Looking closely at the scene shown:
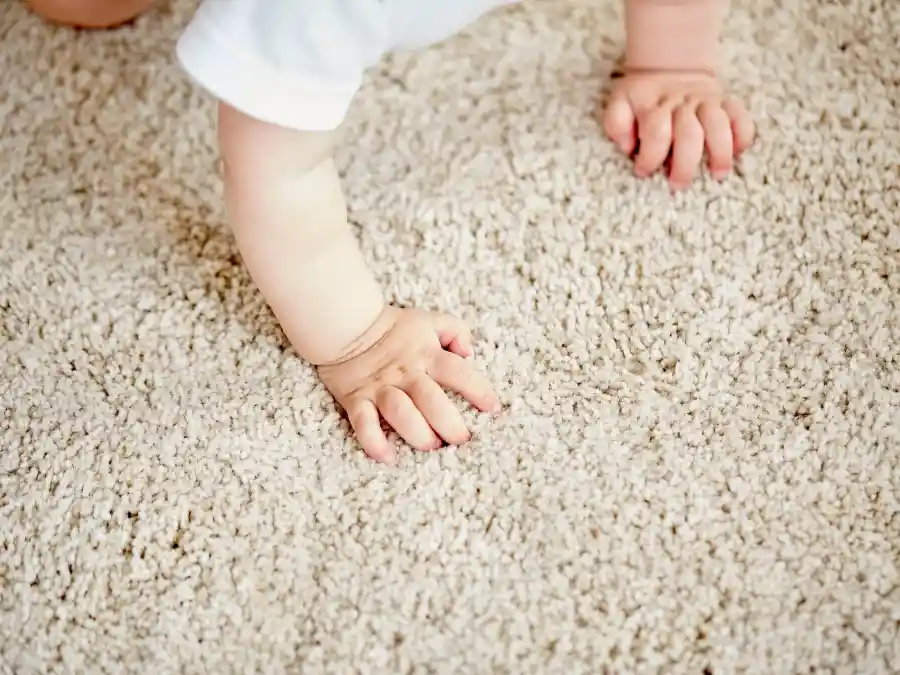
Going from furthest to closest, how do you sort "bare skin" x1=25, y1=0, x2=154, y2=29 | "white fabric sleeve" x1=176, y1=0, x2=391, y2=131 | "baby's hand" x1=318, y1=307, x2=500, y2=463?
"bare skin" x1=25, y1=0, x2=154, y2=29 → "baby's hand" x1=318, y1=307, x2=500, y2=463 → "white fabric sleeve" x1=176, y1=0, x2=391, y2=131

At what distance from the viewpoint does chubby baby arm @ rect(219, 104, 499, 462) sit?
573 mm

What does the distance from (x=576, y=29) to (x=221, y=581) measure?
49 centimetres

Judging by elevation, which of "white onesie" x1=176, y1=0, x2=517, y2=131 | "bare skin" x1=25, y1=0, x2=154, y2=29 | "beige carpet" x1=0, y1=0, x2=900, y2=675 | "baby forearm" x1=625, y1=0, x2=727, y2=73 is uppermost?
"white onesie" x1=176, y1=0, x2=517, y2=131

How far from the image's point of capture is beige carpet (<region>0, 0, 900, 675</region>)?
A: 22.6 inches

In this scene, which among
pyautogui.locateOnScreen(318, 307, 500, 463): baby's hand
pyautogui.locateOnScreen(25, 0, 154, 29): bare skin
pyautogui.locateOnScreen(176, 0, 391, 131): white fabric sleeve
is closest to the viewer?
pyautogui.locateOnScreen(176, 0, 391, 131): white fabric sleeve

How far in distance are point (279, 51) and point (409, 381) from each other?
23cm

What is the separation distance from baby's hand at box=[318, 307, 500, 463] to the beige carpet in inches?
0.6

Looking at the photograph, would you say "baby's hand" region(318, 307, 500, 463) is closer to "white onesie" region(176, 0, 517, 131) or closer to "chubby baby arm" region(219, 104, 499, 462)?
"chubby baby arm" region(219, 104, 499, 462)

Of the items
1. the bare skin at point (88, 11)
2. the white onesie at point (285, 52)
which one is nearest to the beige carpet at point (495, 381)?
the bare skin at point (88, 11)

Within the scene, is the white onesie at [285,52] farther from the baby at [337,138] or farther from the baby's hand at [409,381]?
the baby's hand at [409,381]

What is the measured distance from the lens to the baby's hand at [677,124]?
0.71m

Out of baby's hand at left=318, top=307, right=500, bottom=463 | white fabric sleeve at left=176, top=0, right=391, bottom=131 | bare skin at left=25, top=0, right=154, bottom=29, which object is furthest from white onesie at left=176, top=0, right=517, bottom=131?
bare skin at left=25, top=0, right=154, bottom=29

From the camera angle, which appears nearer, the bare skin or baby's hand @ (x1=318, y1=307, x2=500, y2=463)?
baby's hand @ (x1=318, y1=307, x2=500, y2=463)

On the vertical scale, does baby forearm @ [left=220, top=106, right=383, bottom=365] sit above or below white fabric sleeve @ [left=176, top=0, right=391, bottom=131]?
below
